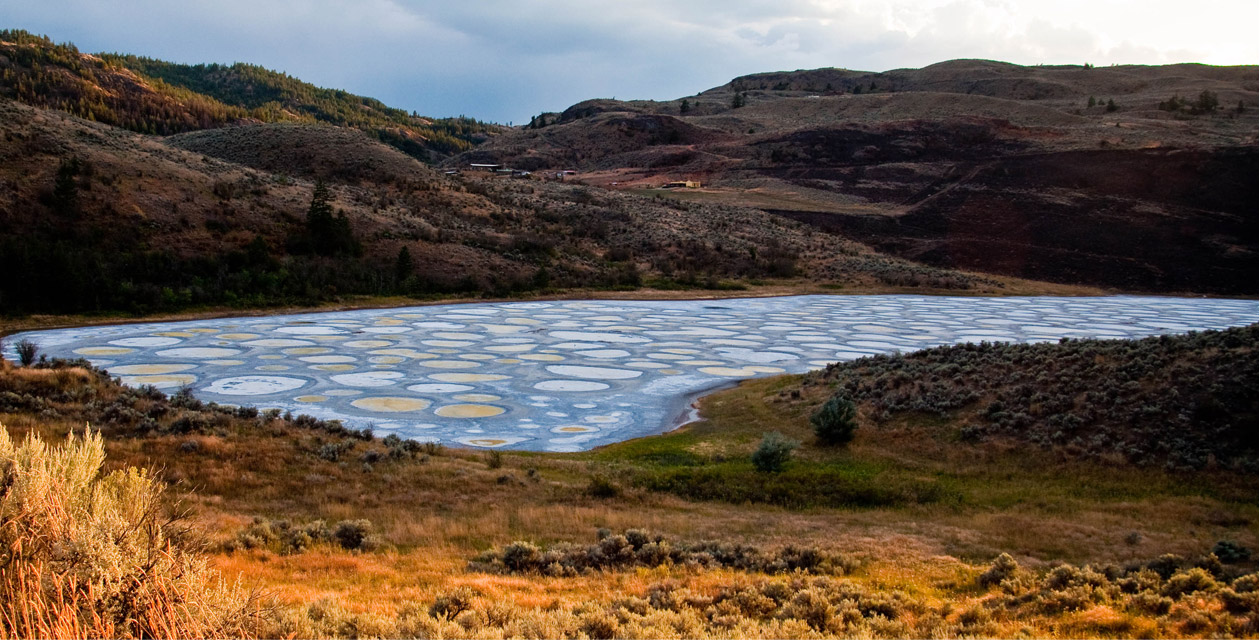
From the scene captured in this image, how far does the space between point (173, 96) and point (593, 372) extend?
98.6m

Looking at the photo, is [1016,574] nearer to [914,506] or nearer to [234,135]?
[914,506]

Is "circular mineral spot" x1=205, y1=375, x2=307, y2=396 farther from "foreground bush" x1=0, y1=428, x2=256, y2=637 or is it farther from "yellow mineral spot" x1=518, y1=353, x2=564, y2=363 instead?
"foreground bush" x1=0, y1=428, x2=256, y2=637

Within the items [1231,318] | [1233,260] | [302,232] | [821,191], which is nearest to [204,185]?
[302,232]

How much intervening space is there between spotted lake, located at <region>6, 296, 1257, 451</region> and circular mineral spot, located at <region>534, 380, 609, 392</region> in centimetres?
4

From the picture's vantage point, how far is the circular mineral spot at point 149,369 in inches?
723

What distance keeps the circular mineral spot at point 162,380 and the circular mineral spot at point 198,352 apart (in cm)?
260

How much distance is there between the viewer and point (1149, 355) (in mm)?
14203

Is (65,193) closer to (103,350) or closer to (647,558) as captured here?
(103,350)

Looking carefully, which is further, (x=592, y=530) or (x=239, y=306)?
(x=239, y=306)

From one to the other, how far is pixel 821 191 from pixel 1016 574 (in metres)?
71.1

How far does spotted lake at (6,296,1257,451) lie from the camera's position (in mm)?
15844

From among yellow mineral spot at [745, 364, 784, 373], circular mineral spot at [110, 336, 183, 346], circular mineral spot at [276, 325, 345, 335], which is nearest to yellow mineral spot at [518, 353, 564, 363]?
yellow mineral spot at [745, 364, 784, 373]

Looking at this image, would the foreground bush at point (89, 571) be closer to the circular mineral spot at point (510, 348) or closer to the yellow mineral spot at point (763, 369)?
the yellow mineral spot at point (763, 369)

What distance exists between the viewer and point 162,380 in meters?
17.6
